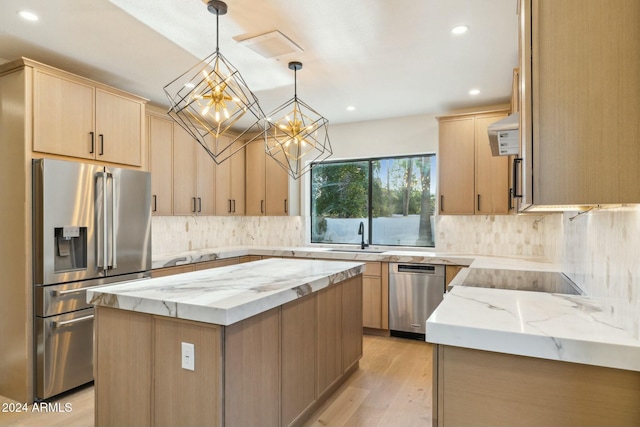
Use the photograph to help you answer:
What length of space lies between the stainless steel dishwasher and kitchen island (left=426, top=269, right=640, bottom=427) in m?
2.53

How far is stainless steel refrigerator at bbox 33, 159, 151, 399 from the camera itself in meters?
2.65

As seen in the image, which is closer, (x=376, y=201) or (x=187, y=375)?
(x=187, y=375)

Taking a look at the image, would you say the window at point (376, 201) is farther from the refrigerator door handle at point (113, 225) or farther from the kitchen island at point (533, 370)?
the kitchen island at point (533, 370)

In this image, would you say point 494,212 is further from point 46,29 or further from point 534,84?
point 46,29

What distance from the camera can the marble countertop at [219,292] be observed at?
163cm

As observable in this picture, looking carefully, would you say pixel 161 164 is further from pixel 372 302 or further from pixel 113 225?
pixel 372 302

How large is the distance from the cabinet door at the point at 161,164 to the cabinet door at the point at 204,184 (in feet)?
1.33

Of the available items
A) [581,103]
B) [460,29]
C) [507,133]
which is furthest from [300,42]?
[581,103]

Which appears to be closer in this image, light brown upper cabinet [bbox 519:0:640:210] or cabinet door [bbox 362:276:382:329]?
light brown upper cabinet [bbox 519:0:640:210]

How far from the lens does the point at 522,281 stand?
2.45 meters

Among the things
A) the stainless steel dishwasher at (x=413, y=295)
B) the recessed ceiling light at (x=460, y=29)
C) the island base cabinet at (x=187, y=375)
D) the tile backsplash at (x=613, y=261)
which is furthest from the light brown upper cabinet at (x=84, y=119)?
the tile backsplash at (x=613, y=261)

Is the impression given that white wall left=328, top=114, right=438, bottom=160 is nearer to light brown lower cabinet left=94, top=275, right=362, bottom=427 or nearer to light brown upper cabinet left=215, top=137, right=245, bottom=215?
light brown upper cabinet left=215, top=137, right=245, bottom=215

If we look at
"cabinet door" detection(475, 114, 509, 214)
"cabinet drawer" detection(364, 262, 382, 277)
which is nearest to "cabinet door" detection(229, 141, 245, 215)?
"cabinet drawer" detection(364, 262, 382, 277)

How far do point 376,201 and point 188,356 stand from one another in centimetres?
366
